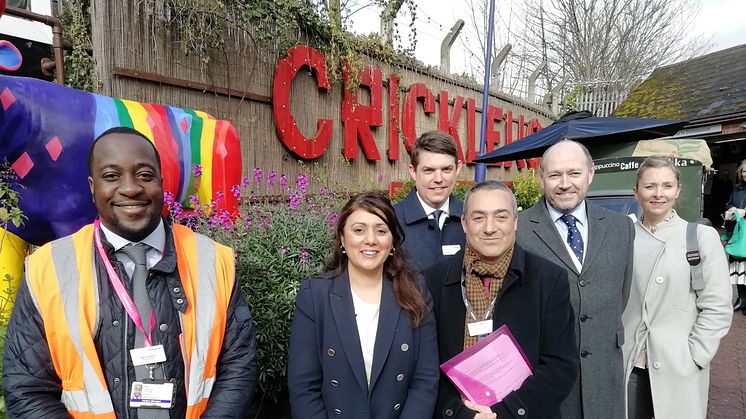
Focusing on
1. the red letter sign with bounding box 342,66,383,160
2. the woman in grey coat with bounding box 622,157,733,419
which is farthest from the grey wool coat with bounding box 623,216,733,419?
the red letter sign with bounding box 342,66,383,160

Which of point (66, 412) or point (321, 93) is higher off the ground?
point (321, 93)

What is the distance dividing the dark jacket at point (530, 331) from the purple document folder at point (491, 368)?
0.11 ft

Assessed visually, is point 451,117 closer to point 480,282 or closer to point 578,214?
point 578,214

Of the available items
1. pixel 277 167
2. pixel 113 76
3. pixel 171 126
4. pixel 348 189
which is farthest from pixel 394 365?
pixel 348 189

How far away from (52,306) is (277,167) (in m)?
4.52

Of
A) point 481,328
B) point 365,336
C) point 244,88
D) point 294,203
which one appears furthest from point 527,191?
point 365,336

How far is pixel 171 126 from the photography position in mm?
3281

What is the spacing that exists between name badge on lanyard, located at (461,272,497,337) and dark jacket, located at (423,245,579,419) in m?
0.02

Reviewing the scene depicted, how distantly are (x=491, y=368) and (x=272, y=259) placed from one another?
140 centimetres

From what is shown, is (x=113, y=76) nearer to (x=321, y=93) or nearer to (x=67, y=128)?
(x=67, y=128)

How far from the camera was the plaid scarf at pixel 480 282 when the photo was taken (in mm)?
1713

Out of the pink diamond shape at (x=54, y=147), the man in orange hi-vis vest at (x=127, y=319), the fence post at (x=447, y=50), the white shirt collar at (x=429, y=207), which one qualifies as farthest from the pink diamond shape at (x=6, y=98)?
the fence post at (x=447, y=50)

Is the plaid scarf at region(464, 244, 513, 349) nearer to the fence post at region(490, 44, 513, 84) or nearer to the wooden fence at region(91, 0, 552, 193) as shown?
the wooden fence at region(91, 0, 552, 193)

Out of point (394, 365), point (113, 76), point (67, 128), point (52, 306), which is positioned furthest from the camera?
point (113, 76)
